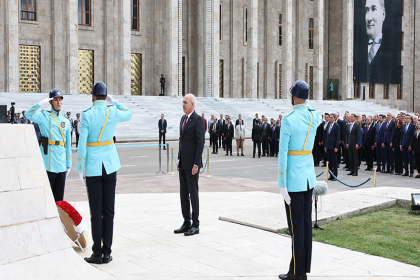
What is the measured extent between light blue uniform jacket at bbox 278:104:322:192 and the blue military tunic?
133 inches

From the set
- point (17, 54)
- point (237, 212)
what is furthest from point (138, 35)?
point (237, 212)

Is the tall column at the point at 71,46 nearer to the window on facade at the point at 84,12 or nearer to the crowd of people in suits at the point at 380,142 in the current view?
the window on facade at the point at 84,12

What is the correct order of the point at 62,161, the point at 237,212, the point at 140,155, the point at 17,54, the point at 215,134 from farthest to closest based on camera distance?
the point at 17,54 → the point at 215,134 → the point at 140,155 → the point at 237,212 → the point at 62,161

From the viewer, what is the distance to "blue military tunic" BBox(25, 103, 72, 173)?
21.7 ft

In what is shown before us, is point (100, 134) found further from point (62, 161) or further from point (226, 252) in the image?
point (226, 252)

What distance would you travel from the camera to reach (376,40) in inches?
1971

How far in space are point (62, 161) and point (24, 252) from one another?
2507mm

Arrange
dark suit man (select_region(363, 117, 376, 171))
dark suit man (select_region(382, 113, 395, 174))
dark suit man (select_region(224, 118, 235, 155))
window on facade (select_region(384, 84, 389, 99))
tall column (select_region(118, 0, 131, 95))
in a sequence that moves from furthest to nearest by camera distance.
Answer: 1. window on facade (select_region(384, 84, 389, 99))
2. tall column (select_region(118, 0, 131, 95))
3. dark suit man (select_region(224, 118, 235, 155))
4. dark suit man (select_region(363, 117, 376, 171))
5. dark suit man (select_region(382, 113, 395, 174))

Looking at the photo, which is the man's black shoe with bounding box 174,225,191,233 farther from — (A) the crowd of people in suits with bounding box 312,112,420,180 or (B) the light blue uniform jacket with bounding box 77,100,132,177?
(A) the crowd of people in suits with bounding box 312,112,420,180

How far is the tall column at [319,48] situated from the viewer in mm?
46719

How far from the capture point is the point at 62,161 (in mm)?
6684

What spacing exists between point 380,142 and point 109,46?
26.2m

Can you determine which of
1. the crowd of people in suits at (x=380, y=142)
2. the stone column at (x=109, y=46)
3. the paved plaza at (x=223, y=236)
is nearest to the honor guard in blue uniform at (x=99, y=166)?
the paved plaza at (x=223, y=236)

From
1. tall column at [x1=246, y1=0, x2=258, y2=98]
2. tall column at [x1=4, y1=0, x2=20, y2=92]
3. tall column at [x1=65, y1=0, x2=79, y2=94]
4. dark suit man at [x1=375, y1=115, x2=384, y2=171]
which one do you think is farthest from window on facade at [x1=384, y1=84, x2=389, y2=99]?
dark suit man at [x1=375, y1=115, x2=384, y2=171]
